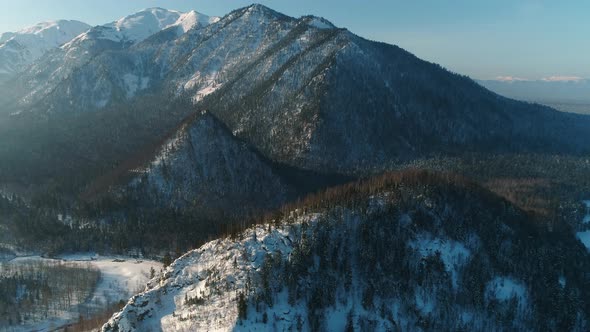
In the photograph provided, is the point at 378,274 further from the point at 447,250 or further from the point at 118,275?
the point at 118,275

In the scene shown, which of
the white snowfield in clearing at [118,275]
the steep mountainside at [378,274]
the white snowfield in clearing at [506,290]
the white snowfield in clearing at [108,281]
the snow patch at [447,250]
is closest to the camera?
the steep mountainside at [378,274]

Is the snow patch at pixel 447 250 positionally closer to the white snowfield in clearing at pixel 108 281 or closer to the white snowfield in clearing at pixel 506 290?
the white snowfield in clearing at pixel 506 290

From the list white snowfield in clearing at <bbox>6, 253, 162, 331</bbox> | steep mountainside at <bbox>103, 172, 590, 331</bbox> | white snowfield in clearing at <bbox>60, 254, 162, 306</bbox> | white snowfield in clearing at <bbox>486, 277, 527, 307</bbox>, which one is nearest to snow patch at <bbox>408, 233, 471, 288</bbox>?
steep mountainside at <bbox>103, 172, 590, 331</bbox>

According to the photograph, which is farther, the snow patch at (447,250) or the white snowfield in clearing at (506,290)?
the snow patch at (447,250)

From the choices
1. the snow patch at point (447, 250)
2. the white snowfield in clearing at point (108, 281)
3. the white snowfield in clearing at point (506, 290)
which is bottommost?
the white snowfield in clearing at point (108, 281)

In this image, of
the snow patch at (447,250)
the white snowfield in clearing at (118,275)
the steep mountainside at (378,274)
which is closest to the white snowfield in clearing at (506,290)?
the steep mountainside at (378,274)

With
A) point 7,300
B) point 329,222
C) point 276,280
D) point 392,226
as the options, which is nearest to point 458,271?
point 392,226
